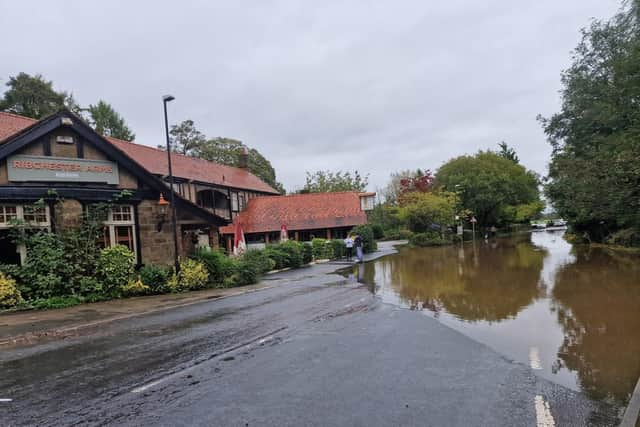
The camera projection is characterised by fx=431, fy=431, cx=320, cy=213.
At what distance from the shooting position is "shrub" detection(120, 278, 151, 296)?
14289 mm

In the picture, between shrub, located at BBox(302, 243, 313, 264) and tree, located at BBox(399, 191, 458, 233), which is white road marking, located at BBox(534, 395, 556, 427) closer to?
shrub, located at BBox(302, 243, 313, 264)

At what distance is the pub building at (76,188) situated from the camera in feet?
43.3

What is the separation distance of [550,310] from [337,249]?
19.3m

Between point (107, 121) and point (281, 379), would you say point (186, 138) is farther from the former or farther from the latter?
point (281, 379)

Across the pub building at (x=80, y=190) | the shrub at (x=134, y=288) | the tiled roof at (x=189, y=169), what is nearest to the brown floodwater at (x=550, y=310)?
the shrub at (x=134, y=288)

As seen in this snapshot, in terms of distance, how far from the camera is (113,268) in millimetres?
14125

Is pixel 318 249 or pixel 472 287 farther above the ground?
pixel 318 249

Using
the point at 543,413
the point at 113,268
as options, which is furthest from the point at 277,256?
the point at 543,413

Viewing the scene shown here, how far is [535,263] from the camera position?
21156mm

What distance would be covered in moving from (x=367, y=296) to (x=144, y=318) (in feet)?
20.2

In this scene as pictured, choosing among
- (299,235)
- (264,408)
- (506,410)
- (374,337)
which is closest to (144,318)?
(374,337)

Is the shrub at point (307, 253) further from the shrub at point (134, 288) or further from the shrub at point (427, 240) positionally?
the shrub at point (427, 240)

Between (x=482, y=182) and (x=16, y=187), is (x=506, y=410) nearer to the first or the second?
(x=16, y=187)

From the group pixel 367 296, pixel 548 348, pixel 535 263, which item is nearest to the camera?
pixel 548 348
